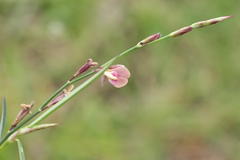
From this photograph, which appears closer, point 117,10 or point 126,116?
point 126,116

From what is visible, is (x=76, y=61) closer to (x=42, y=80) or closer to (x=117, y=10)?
(x=42, y=80)

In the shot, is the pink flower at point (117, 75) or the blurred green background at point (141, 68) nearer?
the pink flower at point (117, 75)

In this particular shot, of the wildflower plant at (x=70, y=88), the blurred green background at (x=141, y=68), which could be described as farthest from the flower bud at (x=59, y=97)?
the blurred green background at (x=141, y=68)

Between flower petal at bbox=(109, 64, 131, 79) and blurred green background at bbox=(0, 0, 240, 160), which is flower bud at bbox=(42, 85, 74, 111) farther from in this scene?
blurred green background at bbox=(0, 0, 240, 160)

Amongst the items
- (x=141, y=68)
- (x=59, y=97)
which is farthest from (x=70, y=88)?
(x=141, y=68)

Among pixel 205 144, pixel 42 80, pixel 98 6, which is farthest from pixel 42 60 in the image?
pixel 205 144

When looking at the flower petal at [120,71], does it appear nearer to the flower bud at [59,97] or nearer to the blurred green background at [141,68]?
the flower bud at [59,97]

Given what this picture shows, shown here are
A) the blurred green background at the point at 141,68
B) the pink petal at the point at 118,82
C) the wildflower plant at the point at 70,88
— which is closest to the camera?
the wildflower plant at the point at 70,88

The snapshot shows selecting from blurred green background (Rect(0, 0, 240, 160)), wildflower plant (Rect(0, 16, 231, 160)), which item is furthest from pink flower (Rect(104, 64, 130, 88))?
blurred green background (Rect(0, 0, 240, 160))

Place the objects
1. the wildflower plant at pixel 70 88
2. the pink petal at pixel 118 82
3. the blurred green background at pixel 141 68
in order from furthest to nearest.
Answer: the blurred green background at pixel 141 68, the pink petal at pixel 118 82, the wildflower plant at pixel 70 88
